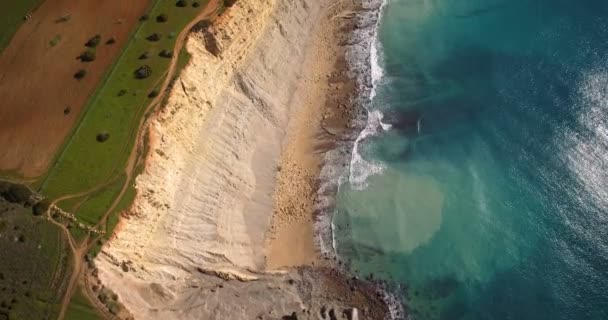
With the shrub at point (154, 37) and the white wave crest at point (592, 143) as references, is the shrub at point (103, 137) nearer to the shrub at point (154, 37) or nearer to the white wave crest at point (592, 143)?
the shrub at point (154, 37)

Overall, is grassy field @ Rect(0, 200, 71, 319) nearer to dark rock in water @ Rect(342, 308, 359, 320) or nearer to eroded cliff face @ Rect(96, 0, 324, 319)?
eroded cliff face @ Rect(96, 0, 324, 319)

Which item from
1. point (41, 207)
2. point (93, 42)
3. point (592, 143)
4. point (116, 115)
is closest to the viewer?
point (41, 207)

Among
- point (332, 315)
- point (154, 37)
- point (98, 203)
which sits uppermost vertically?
point (154, 37)

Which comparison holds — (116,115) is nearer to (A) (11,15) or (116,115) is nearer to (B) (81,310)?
(B) (81,310)

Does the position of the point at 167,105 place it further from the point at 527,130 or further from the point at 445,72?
the point at 527,130

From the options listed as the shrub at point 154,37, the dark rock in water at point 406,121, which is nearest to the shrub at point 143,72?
the shrub at point 154,37

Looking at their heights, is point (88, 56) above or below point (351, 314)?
above

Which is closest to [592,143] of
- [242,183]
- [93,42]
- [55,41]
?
[242,183]
